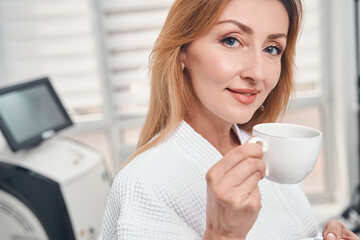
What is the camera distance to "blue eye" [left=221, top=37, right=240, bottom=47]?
801 mm

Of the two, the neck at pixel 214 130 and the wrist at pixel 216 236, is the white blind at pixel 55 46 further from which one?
the wrist at pixel 216 236

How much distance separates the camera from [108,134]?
8.46ft

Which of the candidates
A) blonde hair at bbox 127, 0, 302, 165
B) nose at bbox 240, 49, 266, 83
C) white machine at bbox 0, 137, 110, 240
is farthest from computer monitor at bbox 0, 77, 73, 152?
nose at bbox 240, 49, 266, 83

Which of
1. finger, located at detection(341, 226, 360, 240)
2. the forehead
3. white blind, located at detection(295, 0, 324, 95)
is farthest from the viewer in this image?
white blind, located at detection(295, 0, 324, 95)

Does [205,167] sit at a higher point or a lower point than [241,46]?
lower

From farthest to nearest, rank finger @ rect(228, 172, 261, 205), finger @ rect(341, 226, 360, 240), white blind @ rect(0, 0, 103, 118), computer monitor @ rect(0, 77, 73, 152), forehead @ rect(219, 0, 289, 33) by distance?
white blind @ rect(0, 0, 103, 118) → computer monitor @ rect(0, 77, 73, 152) → finger @ rect(341, 226, 360, 240) → forehead @ rect(219, 0, 289, 33) → finger @ rect(228, 172, 261, 205)

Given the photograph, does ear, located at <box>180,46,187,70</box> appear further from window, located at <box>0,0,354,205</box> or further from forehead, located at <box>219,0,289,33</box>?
window, located at <box>0,0,354,205</box>

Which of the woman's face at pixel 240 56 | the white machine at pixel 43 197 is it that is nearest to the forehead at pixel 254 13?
the woman's face at pixel 240 56

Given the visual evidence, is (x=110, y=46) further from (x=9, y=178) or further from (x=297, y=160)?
(x=297, y=160)

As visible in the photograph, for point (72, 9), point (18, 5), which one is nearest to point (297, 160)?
point (72, 9)

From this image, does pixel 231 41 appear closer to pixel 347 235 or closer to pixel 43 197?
pixel 347 235

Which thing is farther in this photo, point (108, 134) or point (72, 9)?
point (108, 134)

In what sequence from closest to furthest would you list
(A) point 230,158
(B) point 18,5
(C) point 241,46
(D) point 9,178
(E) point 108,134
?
(A) point 230,158 < (C) point 241,46 < (D) point 9,178 < (B) point 18,5 < (E) point 108,134

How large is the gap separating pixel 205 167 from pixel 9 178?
43.5 inches
